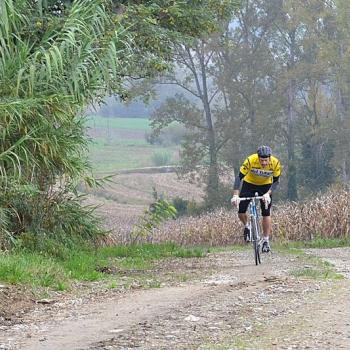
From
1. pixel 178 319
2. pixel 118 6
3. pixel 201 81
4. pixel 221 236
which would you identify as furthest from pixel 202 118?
pixel 178 319

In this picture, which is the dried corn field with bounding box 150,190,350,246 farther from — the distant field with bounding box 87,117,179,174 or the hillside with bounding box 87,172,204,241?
the distant field with bounding box 87,117,179,174

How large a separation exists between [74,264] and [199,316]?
162 inches

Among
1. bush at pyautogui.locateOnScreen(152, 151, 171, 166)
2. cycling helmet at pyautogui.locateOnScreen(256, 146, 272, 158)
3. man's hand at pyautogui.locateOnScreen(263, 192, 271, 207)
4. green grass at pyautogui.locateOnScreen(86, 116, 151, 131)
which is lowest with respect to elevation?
bush at pyautogui.locateOnScreen(152, 151, 171, 166)

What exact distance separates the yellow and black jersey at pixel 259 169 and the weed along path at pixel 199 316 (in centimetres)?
215

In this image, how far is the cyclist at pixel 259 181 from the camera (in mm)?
12609

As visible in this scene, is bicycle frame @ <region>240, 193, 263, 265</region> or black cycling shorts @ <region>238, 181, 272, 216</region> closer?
bicycle frame @ <region>240, 193, 263, 265</region>

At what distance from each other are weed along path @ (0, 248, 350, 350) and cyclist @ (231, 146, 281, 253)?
1.97 metres

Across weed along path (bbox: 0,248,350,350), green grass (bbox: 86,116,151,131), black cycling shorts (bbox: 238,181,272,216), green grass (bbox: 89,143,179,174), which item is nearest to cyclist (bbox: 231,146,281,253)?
black cycling shorts (bbox: 238,181,272,216)

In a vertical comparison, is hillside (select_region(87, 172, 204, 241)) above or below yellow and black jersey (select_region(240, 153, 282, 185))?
below

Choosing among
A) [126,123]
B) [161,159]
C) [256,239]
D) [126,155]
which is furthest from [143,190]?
[256,239]

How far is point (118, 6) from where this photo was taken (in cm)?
1666

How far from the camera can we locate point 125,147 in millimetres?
88438

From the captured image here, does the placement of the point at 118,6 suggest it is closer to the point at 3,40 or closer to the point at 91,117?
the point at 91,117

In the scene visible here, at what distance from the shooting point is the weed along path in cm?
648
